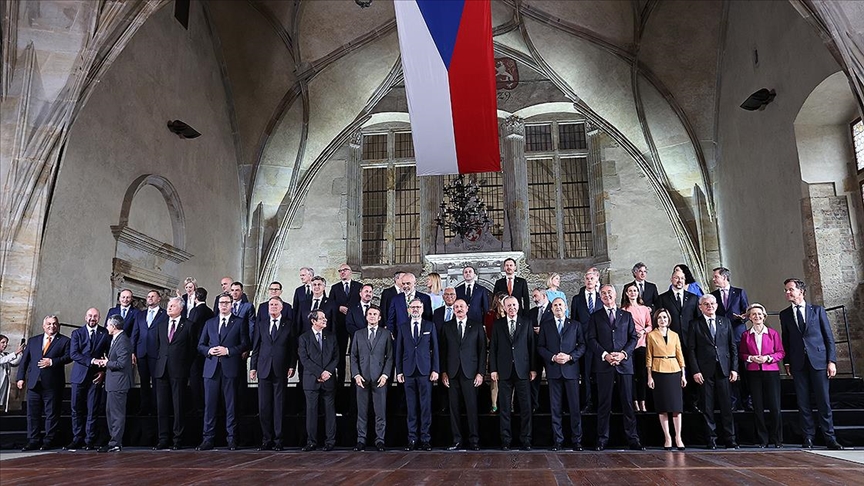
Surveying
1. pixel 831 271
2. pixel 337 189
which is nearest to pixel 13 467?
pixel 831 271

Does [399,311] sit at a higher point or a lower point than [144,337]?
higher

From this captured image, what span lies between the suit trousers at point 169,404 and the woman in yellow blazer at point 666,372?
15.2ft

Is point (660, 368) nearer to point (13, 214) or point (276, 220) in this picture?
point (13, 214)

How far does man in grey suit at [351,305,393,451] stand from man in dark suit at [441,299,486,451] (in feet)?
1.92

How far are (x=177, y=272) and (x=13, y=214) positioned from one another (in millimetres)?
3693

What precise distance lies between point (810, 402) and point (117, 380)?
6691 millimetres

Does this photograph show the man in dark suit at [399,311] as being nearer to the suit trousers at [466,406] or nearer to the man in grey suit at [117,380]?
the suit trousers at [466,406]

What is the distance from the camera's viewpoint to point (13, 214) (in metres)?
8.64

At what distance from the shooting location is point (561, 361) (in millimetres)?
6418

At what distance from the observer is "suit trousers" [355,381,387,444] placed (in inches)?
256

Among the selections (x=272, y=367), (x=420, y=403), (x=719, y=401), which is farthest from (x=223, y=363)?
(x=719, y=401)

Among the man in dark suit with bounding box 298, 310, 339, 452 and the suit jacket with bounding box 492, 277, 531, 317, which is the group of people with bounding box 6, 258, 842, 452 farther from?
the suit jacket with bounding box 492, 277, 531, 317

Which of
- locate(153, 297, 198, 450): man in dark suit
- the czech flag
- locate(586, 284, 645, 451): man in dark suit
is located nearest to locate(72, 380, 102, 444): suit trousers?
locate(153, 297, 198, 450): man in dark suit

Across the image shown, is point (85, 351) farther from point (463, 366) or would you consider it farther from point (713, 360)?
point (713, 360)
